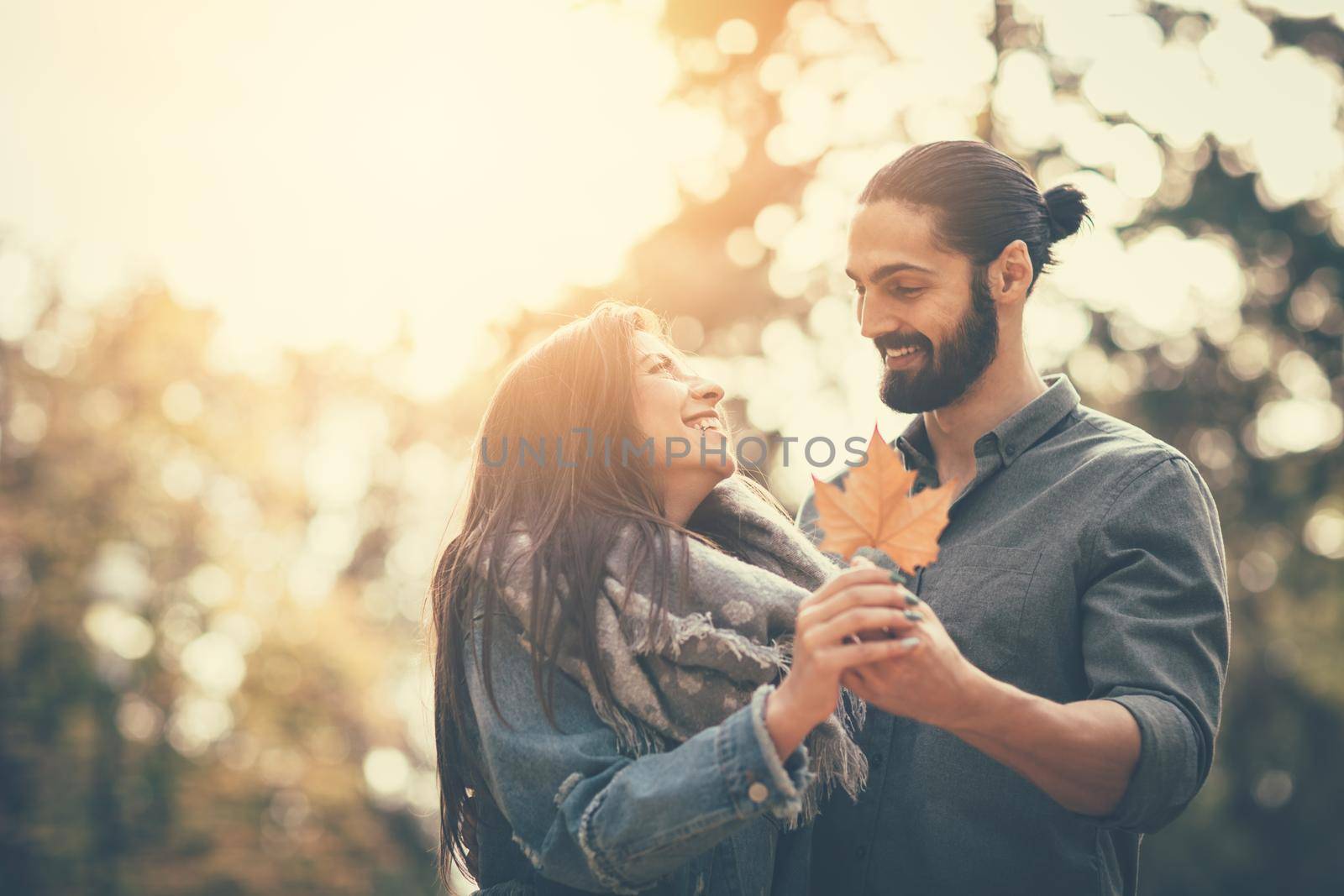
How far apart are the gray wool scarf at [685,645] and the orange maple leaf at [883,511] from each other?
0.35 meters

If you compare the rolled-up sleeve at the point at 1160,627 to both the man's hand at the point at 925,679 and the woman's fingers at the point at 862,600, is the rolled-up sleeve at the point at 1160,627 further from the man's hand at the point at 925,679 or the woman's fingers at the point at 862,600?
the woman's fingers at the point at 862,600

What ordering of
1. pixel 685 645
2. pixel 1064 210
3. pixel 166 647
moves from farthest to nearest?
pixel 166 647, pixel 1064 210, pixel 685 645

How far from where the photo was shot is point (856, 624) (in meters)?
1.75

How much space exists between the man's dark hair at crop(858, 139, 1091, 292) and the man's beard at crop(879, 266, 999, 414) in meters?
0.09

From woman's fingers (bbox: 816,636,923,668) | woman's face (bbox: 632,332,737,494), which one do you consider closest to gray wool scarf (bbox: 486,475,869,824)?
woman's face (bbox: 632,332,737,494)

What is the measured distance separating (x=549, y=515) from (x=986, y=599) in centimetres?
98

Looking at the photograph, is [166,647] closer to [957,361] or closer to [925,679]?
[957,361]

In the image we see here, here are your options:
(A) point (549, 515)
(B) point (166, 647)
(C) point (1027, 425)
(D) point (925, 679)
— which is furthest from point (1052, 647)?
(B) point (166, 647)

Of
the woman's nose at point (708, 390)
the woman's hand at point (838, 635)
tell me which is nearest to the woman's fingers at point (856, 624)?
the woman's hand at point (838, 635)

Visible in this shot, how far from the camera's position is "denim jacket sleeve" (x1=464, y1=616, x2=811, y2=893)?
1867 mm

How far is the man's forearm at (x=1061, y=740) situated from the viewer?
6.41 ft

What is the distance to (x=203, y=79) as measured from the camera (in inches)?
514

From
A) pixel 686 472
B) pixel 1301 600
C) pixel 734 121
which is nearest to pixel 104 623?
pixel 734 121

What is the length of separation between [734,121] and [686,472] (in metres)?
11.7
